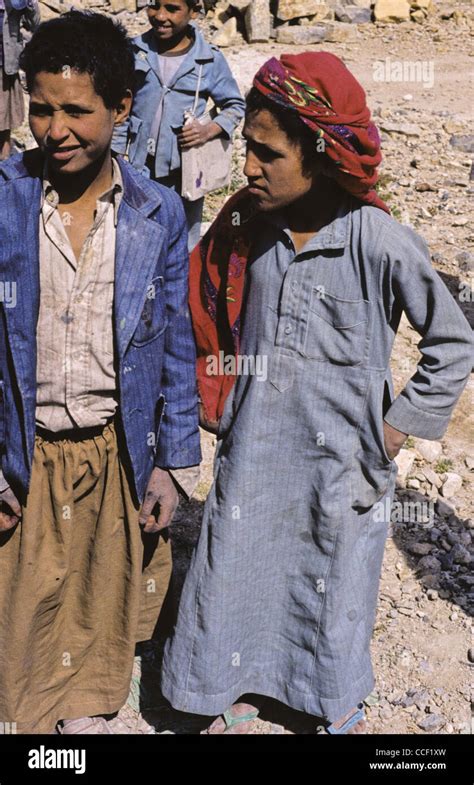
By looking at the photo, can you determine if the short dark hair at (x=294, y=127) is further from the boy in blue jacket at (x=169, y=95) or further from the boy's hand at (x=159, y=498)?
the boy in blue jacket at (x=169, y=95)

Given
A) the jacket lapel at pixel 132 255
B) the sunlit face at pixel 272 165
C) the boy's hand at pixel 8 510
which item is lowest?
the boy's hand at pixel 8 510

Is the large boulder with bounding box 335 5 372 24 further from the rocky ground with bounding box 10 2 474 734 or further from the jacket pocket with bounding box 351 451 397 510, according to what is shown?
the jacket pocket with bounding box 351 451 397 510

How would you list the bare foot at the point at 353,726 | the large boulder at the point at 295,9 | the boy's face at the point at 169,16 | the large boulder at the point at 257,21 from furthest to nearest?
the large boulder at the point at 295,9 → the large boulder at the point at 257,21 → the boy's face at the point at 169,16 → the bare foot at the point at 353,726

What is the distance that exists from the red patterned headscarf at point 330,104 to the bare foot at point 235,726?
1.74 meters

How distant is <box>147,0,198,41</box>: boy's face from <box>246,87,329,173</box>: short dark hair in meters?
2.28

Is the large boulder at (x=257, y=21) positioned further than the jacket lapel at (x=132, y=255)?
Yes

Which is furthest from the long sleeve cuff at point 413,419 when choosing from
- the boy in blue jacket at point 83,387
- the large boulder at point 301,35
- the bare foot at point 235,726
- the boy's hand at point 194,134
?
the large boulder at point 301,35

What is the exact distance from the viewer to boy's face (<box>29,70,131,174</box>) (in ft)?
7.28

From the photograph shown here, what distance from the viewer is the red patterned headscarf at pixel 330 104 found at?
2242mm

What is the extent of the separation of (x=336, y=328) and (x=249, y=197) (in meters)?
0.42

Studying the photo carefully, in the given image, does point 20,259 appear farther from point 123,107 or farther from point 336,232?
point 336,232

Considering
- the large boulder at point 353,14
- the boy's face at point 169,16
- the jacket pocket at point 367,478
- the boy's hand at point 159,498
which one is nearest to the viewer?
the jacket pocket at point 367,478

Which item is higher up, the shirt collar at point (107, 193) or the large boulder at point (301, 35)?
Result: the shirt collar at point (107, 193)

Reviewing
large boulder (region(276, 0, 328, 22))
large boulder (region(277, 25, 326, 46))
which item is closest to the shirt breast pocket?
large boulder (region(277, 25, 326, 46))
